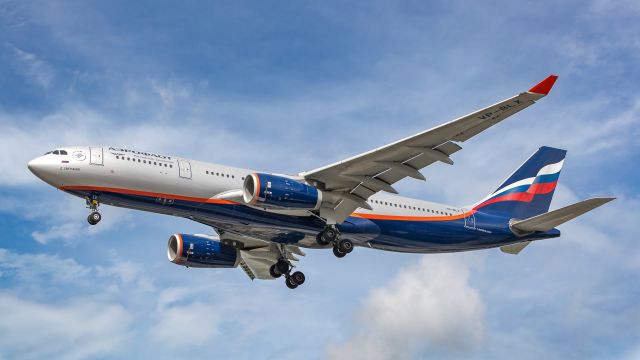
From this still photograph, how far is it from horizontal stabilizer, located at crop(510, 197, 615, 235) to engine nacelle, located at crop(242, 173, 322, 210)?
1172 cm

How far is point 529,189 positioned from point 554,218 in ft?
19.6

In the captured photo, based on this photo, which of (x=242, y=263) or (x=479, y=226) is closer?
(x=479, y=226)

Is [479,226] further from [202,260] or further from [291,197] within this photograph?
[202,260]

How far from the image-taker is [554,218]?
129 ft

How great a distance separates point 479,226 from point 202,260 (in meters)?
14.1

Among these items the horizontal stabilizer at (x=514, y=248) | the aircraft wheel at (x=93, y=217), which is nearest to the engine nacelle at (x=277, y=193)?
the aircraft wheel at (x=93, y=217)

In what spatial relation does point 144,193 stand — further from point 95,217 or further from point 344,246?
point 344,246

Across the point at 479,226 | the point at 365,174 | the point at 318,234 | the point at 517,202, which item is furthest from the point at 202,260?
the point at 517,202

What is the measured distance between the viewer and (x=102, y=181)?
110ft

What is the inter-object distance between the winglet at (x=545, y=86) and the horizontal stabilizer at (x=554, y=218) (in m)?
7.70

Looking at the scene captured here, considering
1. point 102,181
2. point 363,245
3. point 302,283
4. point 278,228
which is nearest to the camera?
point 102,181

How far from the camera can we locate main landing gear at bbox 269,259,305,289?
4209 centimetres

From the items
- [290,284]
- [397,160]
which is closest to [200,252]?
[290,284]

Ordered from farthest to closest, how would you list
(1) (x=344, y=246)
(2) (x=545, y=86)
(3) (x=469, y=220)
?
(3) (x=469, y=220), (1) (x=344, y=246), (2) (x=545, y=86)
